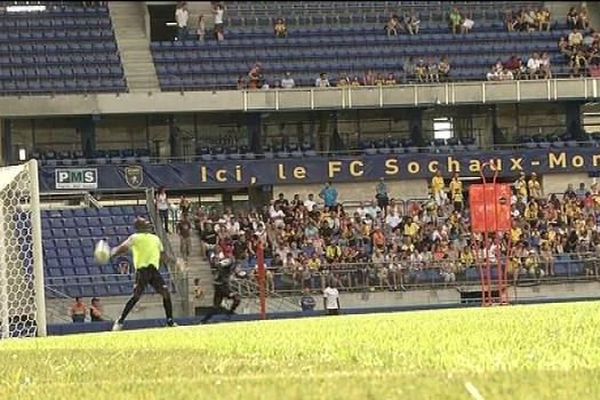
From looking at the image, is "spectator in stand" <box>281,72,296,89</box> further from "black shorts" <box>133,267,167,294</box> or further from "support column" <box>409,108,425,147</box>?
"black shorts" <box>133,267,167,294</box>

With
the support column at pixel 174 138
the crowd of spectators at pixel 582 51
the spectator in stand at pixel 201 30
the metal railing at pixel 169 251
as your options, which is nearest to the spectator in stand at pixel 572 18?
the crowd of spectators at pixel 582 51

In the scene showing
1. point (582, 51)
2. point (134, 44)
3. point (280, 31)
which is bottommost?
point (582, 51)

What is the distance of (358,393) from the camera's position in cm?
642

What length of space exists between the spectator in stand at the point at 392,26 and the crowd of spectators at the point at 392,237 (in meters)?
8.18

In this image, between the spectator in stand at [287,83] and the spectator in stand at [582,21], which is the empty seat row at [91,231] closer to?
the spectator in stand at [287,83]

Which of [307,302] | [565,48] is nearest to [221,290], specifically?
[307,302]

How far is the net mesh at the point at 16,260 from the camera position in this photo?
18.5 meters

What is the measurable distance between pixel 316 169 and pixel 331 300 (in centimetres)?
1012

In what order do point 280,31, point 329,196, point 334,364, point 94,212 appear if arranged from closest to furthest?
→ point 334,364, point 94,212, point 329,196, point 280,31

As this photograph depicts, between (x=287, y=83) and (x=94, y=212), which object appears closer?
(x=94, y=212)

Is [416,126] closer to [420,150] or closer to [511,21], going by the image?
[420,150]

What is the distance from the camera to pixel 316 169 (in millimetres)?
38750

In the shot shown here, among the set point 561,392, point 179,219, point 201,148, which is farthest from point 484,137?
point 561,392

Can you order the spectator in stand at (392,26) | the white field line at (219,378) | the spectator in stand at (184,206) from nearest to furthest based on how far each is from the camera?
the white field line at (219,378), the spectator in stand at (184,206), the spectator in stand at (392,26)
